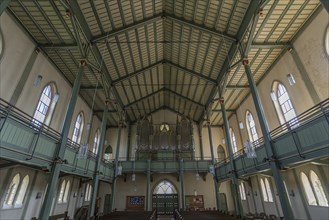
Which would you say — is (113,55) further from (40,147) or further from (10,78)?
(40,147)

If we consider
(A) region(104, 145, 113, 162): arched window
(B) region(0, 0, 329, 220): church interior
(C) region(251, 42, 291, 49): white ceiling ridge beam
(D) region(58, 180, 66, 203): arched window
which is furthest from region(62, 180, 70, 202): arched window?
(C) region(251, 42, 291, 49): white ceiling ridge beam

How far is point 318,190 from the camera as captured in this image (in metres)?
10.0

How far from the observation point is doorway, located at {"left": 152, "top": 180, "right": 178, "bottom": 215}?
750 inches

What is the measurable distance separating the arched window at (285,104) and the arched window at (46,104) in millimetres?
14989

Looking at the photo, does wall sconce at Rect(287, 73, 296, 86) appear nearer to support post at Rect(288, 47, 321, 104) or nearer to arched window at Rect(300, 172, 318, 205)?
support post at Rect(288, 47, 321, 104)

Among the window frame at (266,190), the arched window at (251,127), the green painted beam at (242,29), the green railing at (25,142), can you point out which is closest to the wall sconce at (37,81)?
the green railing at (25,142)

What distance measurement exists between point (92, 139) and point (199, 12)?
15055mm

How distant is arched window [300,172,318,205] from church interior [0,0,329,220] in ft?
0.20

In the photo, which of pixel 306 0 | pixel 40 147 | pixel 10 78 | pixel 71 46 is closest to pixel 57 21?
pixel 71 46

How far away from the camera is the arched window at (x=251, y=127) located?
16031mm

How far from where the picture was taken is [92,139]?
62.8ft

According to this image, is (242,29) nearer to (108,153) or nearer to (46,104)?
(46,104)

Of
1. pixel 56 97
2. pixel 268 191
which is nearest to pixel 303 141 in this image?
pixel 268 191

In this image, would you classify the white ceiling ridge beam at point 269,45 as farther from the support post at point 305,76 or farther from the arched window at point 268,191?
the arched window at point 268,191
